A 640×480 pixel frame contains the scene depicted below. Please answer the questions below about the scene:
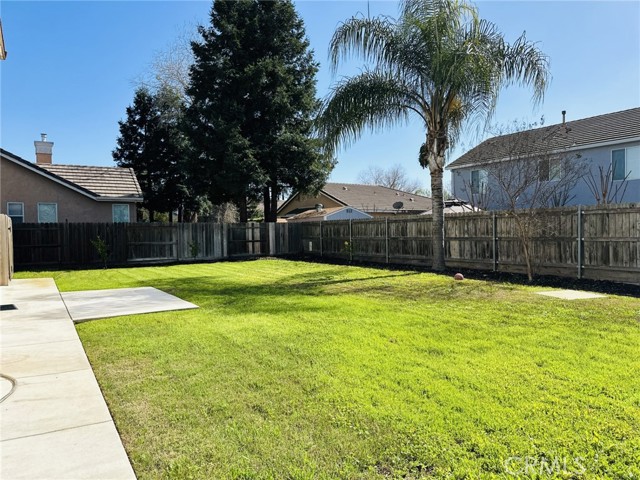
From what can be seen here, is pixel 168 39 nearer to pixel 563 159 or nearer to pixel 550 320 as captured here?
pixel 563 159

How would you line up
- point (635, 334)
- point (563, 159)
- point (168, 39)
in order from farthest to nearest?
point (168, 39), point (563, 159), point (635, 334)

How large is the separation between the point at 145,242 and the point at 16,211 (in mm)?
5081

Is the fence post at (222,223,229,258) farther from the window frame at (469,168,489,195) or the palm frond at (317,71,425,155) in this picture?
the window frame at (469,168,489,195)

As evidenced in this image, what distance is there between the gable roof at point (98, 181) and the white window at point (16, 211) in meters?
1.54

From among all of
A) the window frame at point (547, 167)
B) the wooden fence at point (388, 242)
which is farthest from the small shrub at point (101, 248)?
the window frame at point (547, 167)

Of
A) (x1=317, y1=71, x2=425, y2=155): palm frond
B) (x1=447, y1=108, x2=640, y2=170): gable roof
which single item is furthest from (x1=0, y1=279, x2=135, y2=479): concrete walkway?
(x1=447, y1=108, x2=640, y2=170): gable roof

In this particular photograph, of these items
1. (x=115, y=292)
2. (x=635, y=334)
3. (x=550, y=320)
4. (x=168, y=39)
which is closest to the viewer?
(x=635, y=334)

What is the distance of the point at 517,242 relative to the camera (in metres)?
11.5

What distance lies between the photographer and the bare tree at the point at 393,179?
60531 mm

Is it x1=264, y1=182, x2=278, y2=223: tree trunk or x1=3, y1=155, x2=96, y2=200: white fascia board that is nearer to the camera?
x1=3, y1=155, x2=96, y2=200: white fascia board

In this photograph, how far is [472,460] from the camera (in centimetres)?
249

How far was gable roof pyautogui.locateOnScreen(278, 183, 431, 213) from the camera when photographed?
3475 cm

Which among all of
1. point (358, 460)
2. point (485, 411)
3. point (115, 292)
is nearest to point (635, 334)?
point (485, 411)

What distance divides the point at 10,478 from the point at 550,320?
621 cm
